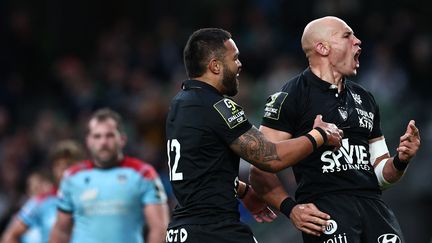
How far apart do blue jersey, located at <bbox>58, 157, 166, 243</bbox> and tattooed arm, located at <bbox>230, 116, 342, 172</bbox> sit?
2.90 m

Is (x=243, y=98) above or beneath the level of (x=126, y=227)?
above

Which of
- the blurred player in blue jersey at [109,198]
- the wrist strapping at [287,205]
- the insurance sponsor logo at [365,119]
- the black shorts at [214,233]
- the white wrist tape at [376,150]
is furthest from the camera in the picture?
the blurred player in blue jersey at [109,198]

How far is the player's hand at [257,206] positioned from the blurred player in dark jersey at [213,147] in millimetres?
551

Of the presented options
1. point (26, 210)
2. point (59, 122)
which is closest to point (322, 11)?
point (59, 122)

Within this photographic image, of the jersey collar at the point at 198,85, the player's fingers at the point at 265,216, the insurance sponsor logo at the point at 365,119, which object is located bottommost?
the player's fingers at the point at 265,216

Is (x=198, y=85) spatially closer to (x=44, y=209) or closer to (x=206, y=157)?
(x=206, y=157)

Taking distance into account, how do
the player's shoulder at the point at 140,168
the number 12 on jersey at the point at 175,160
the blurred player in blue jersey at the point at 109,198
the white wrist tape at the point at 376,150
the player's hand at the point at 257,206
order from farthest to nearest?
1. the player's shoulder at the point at 140,168
2. the blurred player in blue jersey at the point at 109,198
3. the white wrist tape at the point at 376,150
4. the player's hand at the point at 257,206
5. the number 12 on jersey at the point at 175,160

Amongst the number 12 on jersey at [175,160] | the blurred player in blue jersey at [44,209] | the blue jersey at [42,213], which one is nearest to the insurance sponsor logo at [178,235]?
the number 12 on jersey at [175,160]

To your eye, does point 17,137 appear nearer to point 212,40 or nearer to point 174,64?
point 174,64

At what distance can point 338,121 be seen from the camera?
7020 mm

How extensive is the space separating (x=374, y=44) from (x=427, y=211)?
2542mm

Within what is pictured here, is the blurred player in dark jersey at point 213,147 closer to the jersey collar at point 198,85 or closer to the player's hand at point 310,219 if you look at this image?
the jersey collar at point 198,85

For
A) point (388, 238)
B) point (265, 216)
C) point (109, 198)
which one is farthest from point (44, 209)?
point (388, 238)

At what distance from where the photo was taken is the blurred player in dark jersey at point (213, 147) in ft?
21.4
